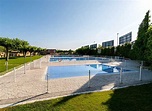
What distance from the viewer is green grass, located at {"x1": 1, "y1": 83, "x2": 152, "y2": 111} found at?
4309 millimetres

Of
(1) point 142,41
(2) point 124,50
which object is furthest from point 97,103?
(2) point 124,50

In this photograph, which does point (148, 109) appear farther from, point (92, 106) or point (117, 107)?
point (92, 106)

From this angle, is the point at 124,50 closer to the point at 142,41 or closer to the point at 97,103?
the point at 142,41

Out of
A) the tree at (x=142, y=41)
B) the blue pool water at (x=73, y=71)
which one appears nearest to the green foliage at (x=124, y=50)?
the tree at (x=142, y=41)

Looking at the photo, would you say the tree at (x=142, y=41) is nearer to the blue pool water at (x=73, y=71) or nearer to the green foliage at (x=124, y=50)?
the blue pool water at (x=73, y=71)

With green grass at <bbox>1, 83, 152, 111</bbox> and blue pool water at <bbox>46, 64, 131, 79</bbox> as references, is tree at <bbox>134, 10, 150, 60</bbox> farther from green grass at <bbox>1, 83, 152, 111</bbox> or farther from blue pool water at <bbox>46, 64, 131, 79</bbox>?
green grass at <bbox>1, 83, 152, 111</bbox>

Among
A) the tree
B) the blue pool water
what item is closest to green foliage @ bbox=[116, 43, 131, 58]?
the tree

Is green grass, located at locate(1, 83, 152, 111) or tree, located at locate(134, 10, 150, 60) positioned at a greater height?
tree, located at locate(134, 10, 150, 60)

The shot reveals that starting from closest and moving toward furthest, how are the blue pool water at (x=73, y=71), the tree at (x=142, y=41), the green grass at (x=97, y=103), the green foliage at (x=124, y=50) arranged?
the green grass at (x=97, y=103)
the blue pool water at (x=73, y=71)
the tree at (x=142, y=41)
the green foliage at (x=124, y=50)

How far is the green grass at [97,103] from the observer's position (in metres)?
4.31

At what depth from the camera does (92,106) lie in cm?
445

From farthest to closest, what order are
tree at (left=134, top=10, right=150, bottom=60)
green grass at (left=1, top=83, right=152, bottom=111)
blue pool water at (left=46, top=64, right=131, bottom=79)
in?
Result: tree at (left=134, top=10, right=150, bottom=60)
blue pool water at (left=46, top=64, right=131, bottom=79)
green grass at (left=1, top=83, right=152, bottom=111)

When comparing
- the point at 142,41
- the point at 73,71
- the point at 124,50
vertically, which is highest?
the point at 142,41

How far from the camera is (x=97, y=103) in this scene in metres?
4.68
